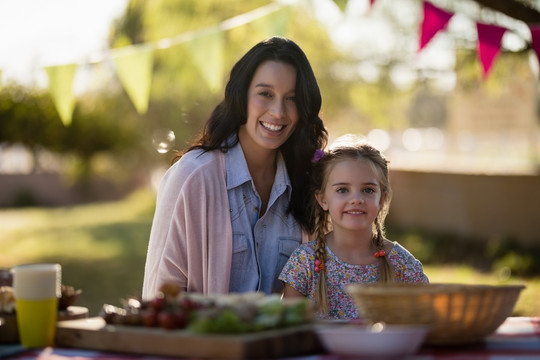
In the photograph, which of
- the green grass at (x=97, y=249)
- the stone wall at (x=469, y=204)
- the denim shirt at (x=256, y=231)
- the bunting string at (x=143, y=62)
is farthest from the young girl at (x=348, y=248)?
the stone wall at (x=469, y=204)

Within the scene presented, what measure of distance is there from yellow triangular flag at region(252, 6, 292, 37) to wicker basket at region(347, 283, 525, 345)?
3.34 meters

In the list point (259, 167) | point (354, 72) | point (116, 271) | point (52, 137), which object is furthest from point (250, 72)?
point (52, 137)

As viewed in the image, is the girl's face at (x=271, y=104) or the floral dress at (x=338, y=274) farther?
the girl's face at (x=271, y=104)

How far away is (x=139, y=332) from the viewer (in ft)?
7.08

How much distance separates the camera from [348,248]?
353 cm

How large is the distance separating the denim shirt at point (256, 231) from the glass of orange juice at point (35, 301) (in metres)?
1.27

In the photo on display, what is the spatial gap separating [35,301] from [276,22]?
3.39 meters

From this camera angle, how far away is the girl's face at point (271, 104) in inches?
140

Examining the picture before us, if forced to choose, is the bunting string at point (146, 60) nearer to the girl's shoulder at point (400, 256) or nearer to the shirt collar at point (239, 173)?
the shirt collar at point (239, 173)

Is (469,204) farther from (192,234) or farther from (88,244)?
(192,234)

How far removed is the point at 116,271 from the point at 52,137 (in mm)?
4701

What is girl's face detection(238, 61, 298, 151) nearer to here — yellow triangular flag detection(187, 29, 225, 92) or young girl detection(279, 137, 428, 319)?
young girl detection(279, 137, 428, 319)

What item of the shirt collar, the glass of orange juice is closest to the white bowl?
the glass of orange juice

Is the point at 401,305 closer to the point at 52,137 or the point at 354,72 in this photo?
the point at 354,72
